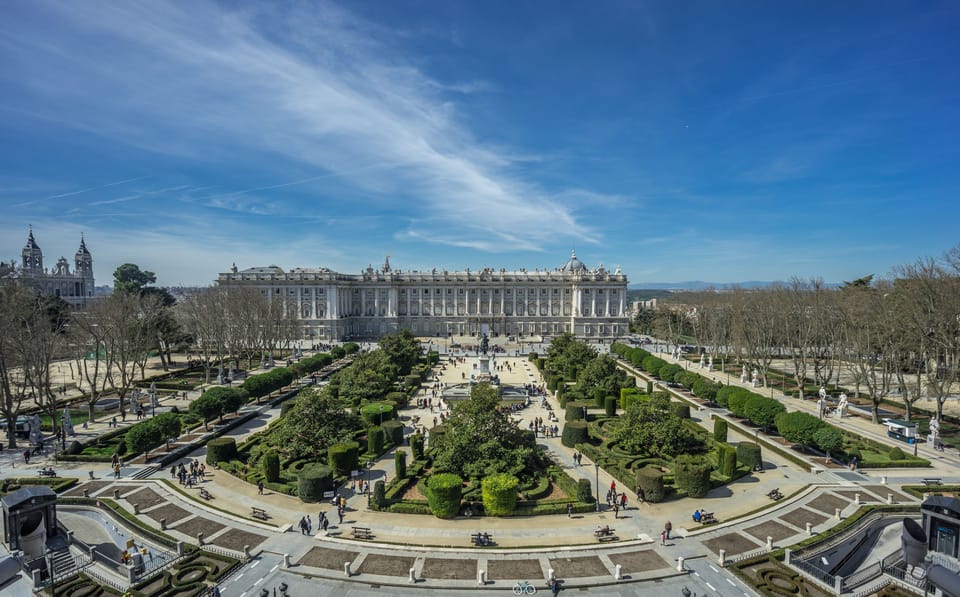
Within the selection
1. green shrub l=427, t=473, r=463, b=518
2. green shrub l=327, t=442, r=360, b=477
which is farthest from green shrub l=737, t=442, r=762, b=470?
green shrub l=327, t=442, r=360, b=477

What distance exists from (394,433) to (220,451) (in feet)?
36.9

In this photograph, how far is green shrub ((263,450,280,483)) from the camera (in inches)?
1099

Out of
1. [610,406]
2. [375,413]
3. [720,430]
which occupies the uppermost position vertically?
[375,413]

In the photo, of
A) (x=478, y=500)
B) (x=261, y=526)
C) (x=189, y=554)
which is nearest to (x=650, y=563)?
(x=478, y=500)

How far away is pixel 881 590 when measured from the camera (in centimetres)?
1973


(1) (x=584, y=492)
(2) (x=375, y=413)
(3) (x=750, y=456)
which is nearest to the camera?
(1) (x=584, y=492)

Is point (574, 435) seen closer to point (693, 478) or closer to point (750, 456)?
point (693, 478)

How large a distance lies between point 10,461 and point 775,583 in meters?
44.2

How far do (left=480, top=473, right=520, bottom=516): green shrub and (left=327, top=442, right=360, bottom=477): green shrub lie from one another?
9623 mm

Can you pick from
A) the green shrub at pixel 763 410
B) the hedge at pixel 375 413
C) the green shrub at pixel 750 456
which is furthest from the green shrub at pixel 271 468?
the green shrub at pixel 763 410

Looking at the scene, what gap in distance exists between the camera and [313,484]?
85.1ft

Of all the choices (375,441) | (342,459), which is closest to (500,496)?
(342,459)

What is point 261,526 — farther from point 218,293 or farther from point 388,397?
point 218,293

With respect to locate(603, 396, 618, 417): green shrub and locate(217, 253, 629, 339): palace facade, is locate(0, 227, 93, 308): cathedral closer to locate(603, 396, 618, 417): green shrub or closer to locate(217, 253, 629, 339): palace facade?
locate(217, 253, 629, 339): palace facade
